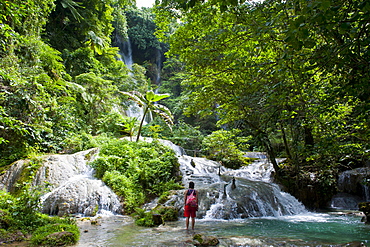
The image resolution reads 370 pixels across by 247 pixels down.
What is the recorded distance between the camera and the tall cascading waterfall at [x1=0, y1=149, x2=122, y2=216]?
7.73m

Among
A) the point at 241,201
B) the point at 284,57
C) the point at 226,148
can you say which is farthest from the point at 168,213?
the point at 226,148

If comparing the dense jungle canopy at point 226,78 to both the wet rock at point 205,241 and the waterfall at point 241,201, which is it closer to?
the waterfall at point 241,201

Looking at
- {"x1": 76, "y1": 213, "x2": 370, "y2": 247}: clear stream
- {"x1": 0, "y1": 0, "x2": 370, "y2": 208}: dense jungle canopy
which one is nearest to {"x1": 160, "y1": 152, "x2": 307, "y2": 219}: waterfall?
{"x1": 76, "y1": 213, "x2": 370, "y2": 247}: clear stream

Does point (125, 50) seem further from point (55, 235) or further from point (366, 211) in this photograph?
point (366, 211)

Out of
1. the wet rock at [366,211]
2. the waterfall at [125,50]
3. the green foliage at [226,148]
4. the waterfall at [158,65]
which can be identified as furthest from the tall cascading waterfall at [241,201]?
the waterfall at [158,65]

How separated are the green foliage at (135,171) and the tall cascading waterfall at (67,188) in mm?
407

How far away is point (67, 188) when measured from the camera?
26.6 ft

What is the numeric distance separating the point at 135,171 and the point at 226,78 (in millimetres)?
6051

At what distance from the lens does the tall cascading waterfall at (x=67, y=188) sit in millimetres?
→ 7734

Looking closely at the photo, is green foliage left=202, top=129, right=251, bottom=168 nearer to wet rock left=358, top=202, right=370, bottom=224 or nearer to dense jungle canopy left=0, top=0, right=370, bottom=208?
dense jungle canopy left=0, top=0, right=370, bottom=208

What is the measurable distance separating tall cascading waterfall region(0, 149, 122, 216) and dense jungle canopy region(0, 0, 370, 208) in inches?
46.1

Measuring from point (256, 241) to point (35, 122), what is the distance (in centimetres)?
883

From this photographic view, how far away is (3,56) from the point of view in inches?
357

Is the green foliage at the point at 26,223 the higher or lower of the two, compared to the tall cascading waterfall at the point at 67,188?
lower
